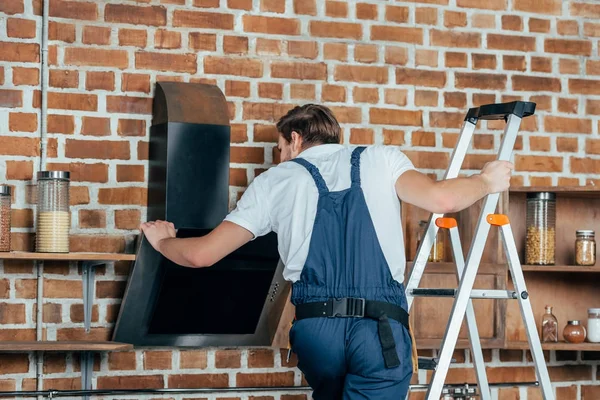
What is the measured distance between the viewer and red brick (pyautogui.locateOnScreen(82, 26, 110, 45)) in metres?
3.59

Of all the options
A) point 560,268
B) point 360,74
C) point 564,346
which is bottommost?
point 564,346

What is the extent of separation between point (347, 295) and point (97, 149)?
1.36 meters

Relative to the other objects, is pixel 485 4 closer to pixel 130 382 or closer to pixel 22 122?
pixel 22 122

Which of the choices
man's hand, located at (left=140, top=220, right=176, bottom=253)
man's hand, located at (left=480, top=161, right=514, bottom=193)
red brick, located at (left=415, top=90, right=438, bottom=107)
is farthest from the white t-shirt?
red brick, located at (left=415, top=90, right=438, bottom=107)

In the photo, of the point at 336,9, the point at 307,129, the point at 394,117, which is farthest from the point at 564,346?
the point at 336,9

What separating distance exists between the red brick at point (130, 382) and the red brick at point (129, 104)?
990mm

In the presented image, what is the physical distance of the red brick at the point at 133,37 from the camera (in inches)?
143

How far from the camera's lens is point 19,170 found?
3.52 meters

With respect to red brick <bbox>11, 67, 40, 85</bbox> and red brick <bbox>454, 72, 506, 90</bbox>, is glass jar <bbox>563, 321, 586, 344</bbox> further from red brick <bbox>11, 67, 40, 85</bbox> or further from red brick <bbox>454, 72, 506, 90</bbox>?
red brick <bbox>11, 67, 40, 85</bbox>

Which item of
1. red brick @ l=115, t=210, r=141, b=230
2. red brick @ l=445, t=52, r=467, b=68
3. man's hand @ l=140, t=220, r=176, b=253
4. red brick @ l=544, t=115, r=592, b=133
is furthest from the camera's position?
red brick @ l=544, t=115, r=592, b=133

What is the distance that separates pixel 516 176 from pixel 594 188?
0.46m

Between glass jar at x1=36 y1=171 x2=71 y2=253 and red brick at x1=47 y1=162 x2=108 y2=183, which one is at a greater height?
red brick at x1=47 y1=162 x2=108 y2=183

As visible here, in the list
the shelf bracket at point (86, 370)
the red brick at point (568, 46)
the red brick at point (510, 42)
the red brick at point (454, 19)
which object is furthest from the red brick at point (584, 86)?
the shelf bracket at point (86, 370)

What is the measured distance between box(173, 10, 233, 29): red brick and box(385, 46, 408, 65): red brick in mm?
651
